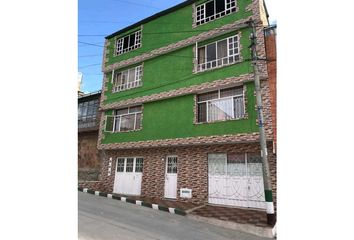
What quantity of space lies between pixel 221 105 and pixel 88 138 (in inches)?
374

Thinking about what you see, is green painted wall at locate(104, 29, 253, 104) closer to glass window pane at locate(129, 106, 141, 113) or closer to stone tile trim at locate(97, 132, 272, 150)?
glass window pane at locate(129, 106, 141, 113)

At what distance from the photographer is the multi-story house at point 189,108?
928 centimetres

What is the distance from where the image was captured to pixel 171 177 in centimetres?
1111

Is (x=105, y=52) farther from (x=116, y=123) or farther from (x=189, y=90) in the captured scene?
(x=189, y=90)

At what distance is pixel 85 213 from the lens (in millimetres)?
6895

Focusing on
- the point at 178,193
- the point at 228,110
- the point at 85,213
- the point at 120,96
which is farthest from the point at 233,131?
the point at 120,96

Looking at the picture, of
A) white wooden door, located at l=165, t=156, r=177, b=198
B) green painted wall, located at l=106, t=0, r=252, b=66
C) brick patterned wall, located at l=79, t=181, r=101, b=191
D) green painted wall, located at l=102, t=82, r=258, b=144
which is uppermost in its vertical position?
green painted wall, located at l=106, t=0, r=252, b=66

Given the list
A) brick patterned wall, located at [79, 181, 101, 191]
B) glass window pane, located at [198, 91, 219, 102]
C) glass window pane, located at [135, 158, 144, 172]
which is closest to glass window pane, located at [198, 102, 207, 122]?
glass window pane, located at [198, 91, 219, 102]

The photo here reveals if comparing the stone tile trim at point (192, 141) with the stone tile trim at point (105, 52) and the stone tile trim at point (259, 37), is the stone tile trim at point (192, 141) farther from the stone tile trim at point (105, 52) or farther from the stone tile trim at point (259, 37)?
the stone tile trim at point (105, 52)

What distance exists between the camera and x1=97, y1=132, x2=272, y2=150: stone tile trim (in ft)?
29.2

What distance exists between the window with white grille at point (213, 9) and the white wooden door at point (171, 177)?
6500 mm

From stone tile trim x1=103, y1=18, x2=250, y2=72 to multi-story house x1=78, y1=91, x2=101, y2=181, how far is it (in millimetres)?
3157
